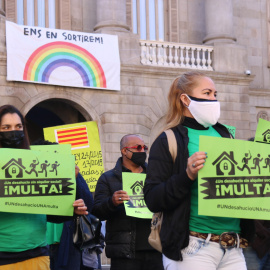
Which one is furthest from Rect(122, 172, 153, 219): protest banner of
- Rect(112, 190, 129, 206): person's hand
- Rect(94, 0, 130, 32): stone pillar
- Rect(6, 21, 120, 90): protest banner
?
Rect(94, 0, 130, 32): stone pillar

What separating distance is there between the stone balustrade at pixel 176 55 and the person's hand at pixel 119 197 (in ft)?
44.6

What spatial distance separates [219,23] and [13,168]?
17172 mm

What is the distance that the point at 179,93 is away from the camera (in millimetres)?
5051

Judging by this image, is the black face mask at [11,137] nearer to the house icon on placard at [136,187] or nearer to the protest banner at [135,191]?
the protest banner at [135,191]

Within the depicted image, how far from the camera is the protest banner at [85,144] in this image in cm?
1276

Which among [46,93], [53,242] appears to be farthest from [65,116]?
[53,242]

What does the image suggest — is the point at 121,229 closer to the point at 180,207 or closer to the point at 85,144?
the point at 180,207

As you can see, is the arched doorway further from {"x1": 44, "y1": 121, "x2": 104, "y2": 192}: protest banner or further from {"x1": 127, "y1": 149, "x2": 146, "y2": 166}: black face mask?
{"x1": 127, "y1": 149, "x2": 146, "y2": 166}: black face mask

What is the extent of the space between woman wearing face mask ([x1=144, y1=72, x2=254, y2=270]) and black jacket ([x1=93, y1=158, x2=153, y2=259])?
241cm

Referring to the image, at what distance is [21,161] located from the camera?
5.67m

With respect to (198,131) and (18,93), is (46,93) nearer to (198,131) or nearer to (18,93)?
(18,93)

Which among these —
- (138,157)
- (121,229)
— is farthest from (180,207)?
(138,157)

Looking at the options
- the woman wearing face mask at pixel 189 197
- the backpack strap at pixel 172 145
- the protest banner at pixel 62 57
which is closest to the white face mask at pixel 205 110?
the woman wearing face mask at pixel 189 197

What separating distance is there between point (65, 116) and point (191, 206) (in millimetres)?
17175
